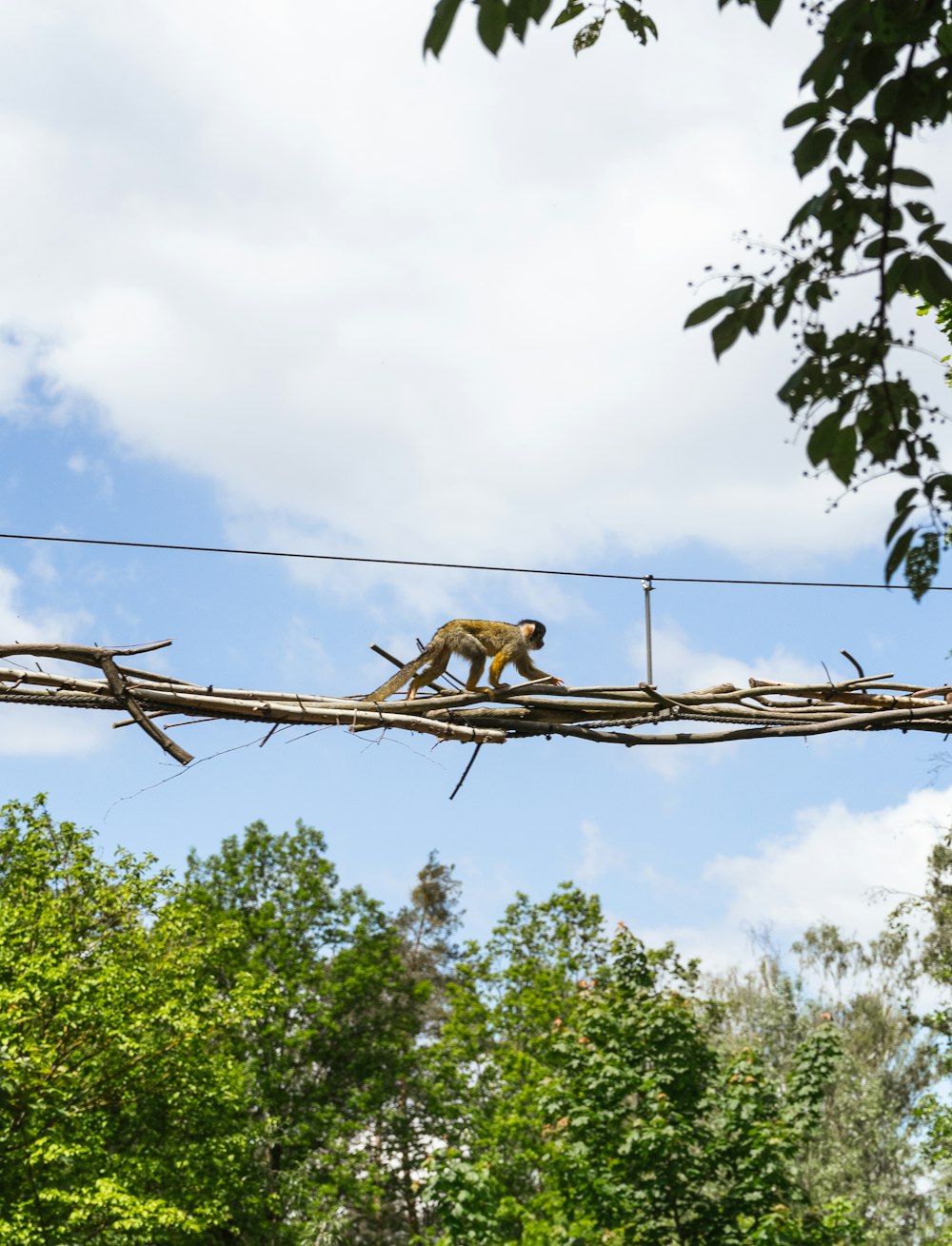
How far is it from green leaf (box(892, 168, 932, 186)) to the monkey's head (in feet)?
21.0

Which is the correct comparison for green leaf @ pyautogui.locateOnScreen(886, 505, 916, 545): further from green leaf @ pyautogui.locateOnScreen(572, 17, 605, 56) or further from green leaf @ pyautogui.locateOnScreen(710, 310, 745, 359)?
green leaf @ pyautogui.locateOnScreen(572, 17, 605, 56)

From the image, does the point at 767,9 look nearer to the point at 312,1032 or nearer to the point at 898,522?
the point at 898,522

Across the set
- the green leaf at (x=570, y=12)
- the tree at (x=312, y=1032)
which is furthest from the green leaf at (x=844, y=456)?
the tree at (x=312, y=1032)

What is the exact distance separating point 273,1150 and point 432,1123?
384cm

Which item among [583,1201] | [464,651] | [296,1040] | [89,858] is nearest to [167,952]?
[89,858]

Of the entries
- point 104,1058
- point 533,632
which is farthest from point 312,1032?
point 533,632

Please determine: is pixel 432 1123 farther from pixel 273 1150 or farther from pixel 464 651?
pixel 464 651

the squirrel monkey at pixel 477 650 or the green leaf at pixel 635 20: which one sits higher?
the squirrel monkey at pixel 477 650

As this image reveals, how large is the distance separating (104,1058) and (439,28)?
63.1 feet

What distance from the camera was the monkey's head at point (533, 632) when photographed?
28.1 ft

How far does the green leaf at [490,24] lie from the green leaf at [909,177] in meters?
0.71

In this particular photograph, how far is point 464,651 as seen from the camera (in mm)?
7812

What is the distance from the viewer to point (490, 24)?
200cm

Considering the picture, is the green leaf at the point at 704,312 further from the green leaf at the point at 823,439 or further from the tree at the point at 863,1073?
the tree at the point at 863,1073
